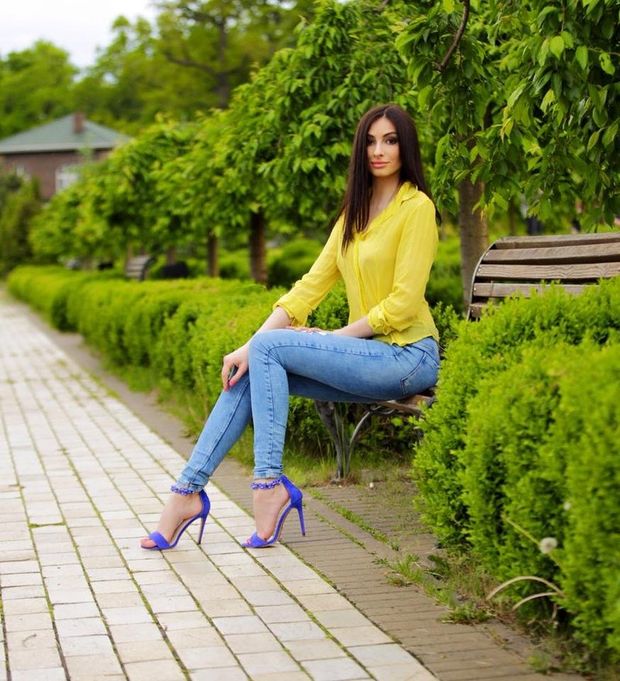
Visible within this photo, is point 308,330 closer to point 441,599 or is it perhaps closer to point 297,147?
point 441,599

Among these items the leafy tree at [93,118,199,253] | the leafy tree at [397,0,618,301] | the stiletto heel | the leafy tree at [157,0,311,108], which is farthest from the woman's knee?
the leafy tree at [157,0,311,108]

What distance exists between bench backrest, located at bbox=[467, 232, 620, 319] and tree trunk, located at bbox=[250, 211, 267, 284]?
8.79 meters

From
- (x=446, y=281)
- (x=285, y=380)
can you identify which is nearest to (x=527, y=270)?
(x=285, y=380)

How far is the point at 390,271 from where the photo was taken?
17.7 ft

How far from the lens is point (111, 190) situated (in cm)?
1766

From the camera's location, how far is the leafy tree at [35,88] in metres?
92.2

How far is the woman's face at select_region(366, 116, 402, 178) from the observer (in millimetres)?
5363

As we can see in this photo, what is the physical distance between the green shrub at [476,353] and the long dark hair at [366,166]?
3.66 feet

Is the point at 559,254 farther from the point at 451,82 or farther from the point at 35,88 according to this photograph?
the point at 35,88

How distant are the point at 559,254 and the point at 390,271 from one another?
749mm

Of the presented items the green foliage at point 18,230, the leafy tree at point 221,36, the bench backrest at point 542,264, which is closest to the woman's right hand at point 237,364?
the bench backrest at point 542,264

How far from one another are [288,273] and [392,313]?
14.4 metres

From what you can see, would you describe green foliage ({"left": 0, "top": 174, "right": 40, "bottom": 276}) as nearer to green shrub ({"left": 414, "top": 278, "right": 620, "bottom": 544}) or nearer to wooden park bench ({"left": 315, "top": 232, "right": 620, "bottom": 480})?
wooden park bench ({"left": 315, "top": 232, "right": 620, "bottom": 480})

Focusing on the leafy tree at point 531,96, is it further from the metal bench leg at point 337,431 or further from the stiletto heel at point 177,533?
the stiletto heel at point 177,533
